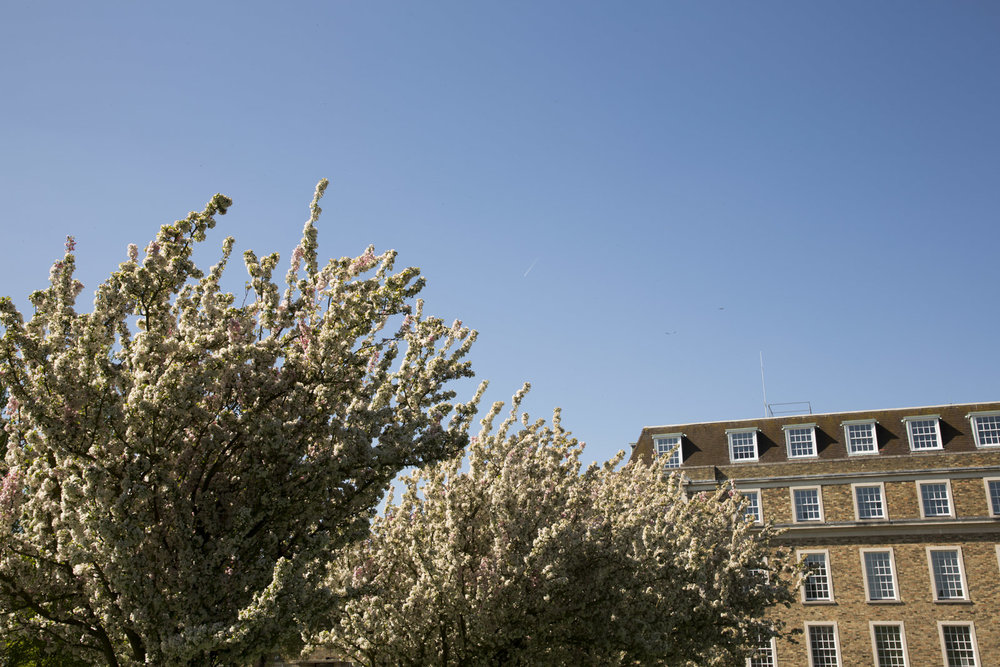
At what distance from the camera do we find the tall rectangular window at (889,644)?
37062 millimetres

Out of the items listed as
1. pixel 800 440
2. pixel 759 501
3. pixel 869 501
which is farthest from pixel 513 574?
pixel 800 440

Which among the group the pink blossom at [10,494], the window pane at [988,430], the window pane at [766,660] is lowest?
the window pane at [766,660]

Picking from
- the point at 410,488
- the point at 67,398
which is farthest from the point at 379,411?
the point at 410,488

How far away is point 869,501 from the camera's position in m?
40.5

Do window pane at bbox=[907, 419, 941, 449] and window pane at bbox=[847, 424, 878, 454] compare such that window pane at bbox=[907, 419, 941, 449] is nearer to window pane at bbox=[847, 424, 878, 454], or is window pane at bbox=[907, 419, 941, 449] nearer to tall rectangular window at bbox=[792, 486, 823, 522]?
window pane at bbox=[847, 424, 878, 454]

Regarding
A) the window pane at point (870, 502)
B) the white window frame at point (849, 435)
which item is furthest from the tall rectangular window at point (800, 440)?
the window pane at point (870, 502)

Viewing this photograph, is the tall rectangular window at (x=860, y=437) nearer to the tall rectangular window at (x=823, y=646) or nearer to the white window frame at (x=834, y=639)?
the white window frame at (x=834, y=639)

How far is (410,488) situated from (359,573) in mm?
1712

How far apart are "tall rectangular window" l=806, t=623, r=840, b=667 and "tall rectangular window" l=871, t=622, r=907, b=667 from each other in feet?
5.93

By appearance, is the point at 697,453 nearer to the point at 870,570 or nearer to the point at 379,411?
the point at 870,570

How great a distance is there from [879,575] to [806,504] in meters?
4.87

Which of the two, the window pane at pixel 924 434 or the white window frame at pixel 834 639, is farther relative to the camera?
the window pane at pixel 924 434

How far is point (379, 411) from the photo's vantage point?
823 centimetres

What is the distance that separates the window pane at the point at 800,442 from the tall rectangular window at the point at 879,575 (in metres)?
6.42
